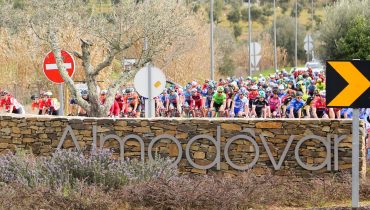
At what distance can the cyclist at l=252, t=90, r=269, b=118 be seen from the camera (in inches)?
981

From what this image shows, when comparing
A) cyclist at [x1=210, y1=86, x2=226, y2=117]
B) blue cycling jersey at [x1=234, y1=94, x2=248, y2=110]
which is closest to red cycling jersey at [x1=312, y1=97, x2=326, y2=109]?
blue cycling jersey at [x1=234, y1=94, x2=248, y2=110]

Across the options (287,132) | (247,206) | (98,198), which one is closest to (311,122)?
(287,132)

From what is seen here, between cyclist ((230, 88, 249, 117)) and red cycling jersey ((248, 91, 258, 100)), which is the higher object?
red cycling jersey ((248, 91, 258, 100))

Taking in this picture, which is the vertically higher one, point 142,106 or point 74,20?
point 74,20

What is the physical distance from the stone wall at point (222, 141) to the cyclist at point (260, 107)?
31.5 feet

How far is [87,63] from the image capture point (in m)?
18.4

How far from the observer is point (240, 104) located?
1029 inches

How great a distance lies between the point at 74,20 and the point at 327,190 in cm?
1679

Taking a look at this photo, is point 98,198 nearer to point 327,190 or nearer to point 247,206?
point 247,206

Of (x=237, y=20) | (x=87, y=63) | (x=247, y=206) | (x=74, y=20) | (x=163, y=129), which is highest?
(x=237, y=20)

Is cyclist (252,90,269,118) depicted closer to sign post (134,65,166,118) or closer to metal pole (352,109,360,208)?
sign post (134,65,166,118)

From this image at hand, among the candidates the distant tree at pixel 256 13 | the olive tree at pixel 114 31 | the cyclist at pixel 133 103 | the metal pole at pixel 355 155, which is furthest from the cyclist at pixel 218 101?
the distant tree at pixel 256 13

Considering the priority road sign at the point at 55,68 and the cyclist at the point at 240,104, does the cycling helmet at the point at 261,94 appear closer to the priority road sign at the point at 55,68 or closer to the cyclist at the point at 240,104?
the cyclist at the point at 240,104

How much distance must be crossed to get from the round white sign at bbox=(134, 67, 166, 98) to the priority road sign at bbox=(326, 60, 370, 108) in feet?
25.3
